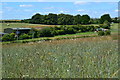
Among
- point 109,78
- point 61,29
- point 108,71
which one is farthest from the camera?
point 61,29

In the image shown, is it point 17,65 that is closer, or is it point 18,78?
point 18,78

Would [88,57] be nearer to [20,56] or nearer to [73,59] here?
[73,59]

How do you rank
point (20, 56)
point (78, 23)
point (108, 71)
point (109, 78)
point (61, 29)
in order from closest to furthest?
1. point (109, 78)
2. point (108, 71)
3. point (20, 56)
4. point (61, 29)
5. point (78, 23)

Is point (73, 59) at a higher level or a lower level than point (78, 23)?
lower

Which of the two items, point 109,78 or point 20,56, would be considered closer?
point 109,78

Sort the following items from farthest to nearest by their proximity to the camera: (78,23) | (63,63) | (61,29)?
1. (78,23)
2. (61,29)
3. (63,63)

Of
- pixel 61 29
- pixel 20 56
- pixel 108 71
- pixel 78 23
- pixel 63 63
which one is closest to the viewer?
pixel 108 71

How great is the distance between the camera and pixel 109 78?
2.60 meters

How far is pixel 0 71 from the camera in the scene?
2926 mm

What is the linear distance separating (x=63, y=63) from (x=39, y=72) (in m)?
0.54

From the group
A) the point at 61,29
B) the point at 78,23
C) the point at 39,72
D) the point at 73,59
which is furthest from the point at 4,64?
the point at 78,23

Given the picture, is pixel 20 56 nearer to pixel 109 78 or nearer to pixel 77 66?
pixel 77 66

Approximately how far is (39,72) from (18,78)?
1.15 ft

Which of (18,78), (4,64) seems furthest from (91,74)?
(4,64)
